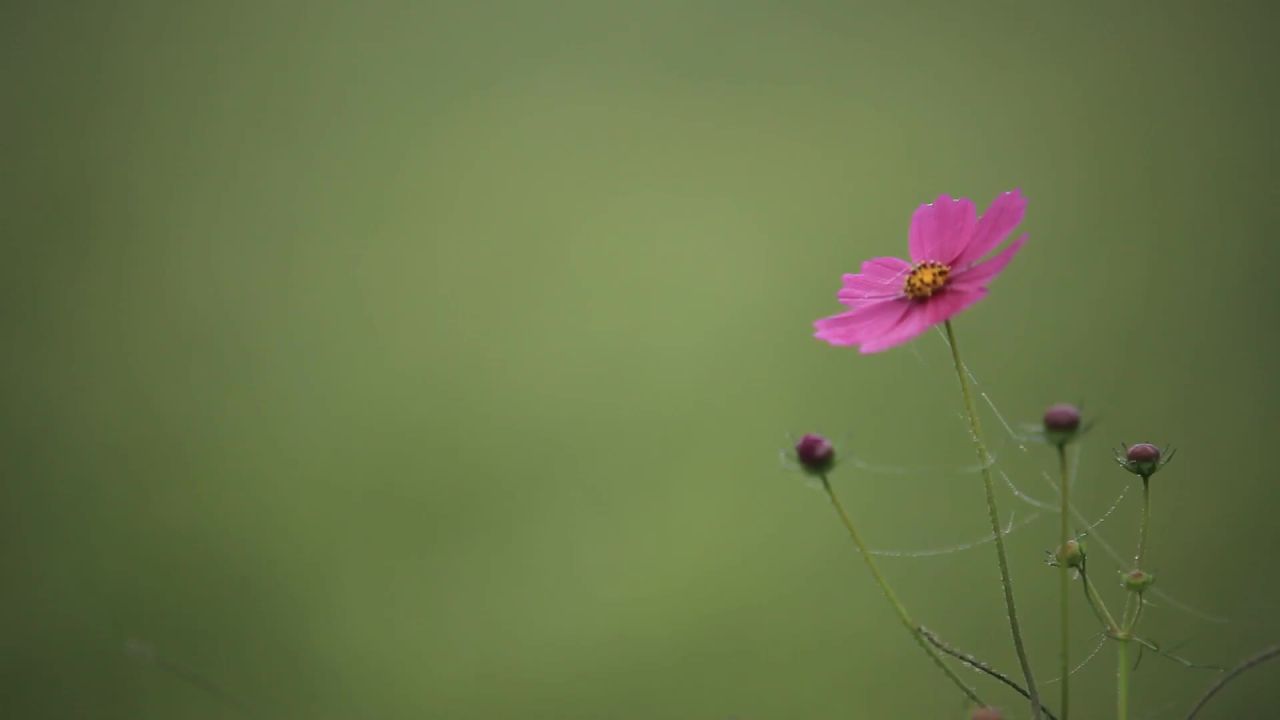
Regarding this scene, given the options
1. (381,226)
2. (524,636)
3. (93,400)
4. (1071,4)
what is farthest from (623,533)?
(1071,4)

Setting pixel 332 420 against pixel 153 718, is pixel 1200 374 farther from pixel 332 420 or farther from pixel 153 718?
pixel 153 718

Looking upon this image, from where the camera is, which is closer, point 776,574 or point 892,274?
point 892,274

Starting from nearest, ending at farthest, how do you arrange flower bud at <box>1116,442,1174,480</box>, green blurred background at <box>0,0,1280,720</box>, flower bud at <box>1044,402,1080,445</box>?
1. flower bud at <box>1044,402,1080,445</box>
2. flower bud at <box>1116,442,1174,480</box>
3. green blurred background at <box>0,0,1280,720</box>

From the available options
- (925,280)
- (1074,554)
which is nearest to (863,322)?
(925,280)

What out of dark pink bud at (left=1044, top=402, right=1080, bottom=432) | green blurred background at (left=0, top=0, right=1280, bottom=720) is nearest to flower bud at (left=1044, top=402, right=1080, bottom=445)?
dark pink bud at (left=1044, top=402, right=1080, bottom=432)

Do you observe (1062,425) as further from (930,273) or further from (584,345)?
(584,345)

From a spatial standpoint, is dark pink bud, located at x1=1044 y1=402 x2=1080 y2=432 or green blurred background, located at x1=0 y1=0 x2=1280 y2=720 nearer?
dark pink bud, located at x1=1044 y1=402 x2=1080 y2=432

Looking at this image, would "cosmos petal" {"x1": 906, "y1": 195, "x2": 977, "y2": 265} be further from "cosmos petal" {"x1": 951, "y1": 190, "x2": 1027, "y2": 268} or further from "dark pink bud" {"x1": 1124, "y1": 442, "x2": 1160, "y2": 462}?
"dark pink bud" {"x1": 1124, "y1": 442, "x2": 1160, "y2": 462}
